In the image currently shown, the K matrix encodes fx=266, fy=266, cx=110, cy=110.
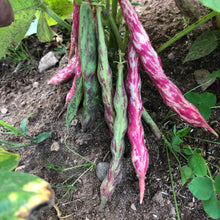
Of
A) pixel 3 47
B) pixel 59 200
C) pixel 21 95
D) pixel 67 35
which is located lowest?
pixel 59 200

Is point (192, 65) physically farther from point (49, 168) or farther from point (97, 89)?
point (49, 168)

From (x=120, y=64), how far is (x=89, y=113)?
280mm

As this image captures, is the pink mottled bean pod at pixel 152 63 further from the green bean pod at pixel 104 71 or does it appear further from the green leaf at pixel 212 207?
the green leaf at pixel 212 207

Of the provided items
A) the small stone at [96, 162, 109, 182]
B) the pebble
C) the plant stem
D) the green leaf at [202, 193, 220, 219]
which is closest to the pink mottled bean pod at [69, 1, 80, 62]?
the pebble

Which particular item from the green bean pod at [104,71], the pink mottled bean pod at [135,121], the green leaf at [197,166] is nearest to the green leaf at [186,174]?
the green leaf at [197,166]

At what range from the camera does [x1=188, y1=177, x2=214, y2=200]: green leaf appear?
0.93 m

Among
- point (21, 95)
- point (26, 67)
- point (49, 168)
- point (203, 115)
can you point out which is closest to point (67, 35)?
point (26, 67)

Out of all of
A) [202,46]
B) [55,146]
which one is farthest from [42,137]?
[202,46]

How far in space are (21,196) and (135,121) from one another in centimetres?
59

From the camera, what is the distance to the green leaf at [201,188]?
0.93m

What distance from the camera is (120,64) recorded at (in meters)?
1.08

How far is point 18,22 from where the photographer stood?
1153 millimetres

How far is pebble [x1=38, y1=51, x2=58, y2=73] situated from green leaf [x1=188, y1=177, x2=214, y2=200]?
43.3 inches

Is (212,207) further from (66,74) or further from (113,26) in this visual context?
(66,74)
